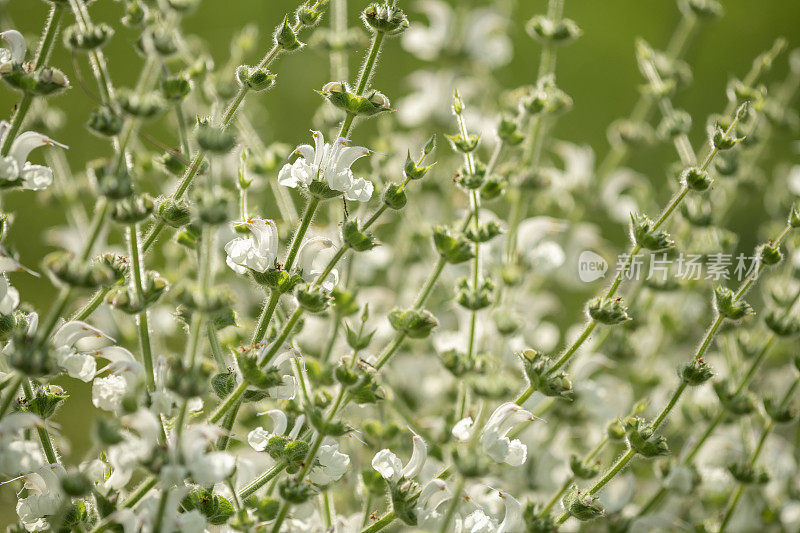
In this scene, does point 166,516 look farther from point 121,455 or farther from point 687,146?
point 687,146

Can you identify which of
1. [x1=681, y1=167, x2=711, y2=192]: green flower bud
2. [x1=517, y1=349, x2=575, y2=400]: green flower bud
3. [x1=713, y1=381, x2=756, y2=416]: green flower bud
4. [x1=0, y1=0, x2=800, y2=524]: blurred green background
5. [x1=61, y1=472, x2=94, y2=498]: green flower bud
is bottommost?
[x1=61, y1=472, x2=94, y2=498]: green flower bud

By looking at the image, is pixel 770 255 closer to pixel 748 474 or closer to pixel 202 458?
pixel 748 474

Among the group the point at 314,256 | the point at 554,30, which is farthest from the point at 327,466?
the point at 554,30

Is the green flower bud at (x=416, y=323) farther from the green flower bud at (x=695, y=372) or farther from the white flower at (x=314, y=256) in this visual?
the green flower bud at (x=695, y=372)

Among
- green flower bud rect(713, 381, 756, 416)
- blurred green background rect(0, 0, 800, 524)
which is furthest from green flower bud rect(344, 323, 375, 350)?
blurred green background rect(0, 0, 800, 524)

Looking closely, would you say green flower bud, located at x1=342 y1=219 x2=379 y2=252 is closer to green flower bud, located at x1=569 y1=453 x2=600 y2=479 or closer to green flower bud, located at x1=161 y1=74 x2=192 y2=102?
green flower bud, located at x1=161 y1=74 x2=192 y2=102

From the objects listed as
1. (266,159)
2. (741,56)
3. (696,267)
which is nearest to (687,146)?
(696,267)

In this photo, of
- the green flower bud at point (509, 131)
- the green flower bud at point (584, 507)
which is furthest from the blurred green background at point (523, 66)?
the green flower bud at point (584, 507)
